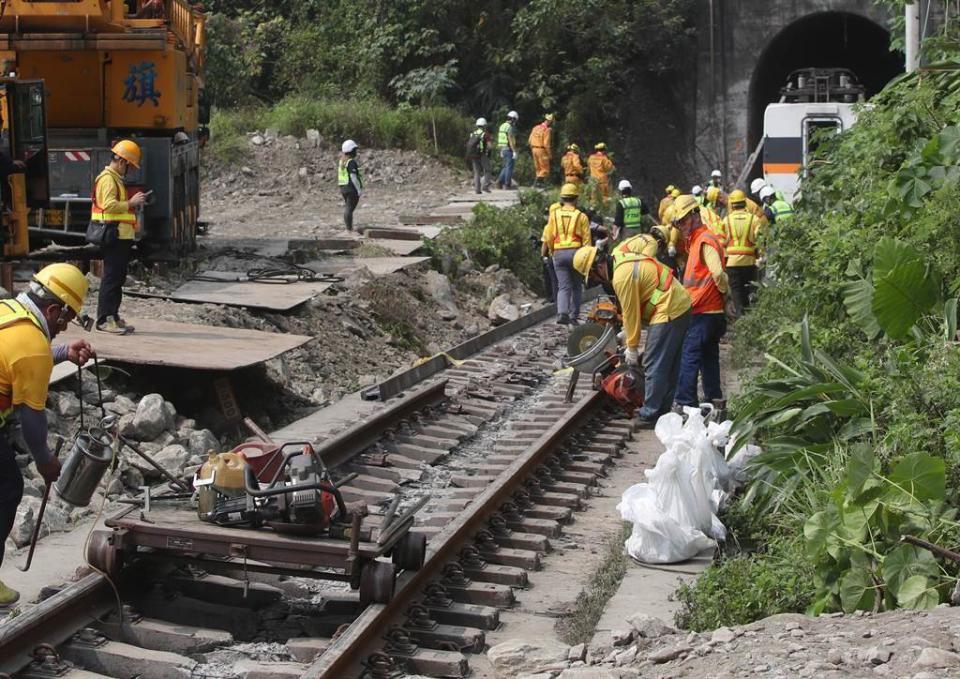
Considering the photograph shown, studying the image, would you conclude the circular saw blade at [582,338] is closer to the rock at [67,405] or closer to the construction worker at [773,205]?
the rock at [67,405]

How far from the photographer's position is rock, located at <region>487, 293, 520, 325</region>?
18.4 m

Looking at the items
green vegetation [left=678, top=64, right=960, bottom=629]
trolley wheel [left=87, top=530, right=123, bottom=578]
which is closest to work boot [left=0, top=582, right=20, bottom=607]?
trolley wheel [left=87, top=530, right=123, bottom=578]

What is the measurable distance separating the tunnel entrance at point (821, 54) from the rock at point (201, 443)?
25.6 m

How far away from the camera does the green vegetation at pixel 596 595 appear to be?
Answer: 6764mm

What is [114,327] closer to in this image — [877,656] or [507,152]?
[877,656]

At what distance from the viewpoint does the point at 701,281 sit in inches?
437

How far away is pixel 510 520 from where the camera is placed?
28.5 feet

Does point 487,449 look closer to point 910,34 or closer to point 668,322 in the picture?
point 668,322

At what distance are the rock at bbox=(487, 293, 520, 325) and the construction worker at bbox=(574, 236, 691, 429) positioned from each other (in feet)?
23.2

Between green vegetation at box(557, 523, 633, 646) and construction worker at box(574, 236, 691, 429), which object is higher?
construction worker at box(574, 236, 691, 429)

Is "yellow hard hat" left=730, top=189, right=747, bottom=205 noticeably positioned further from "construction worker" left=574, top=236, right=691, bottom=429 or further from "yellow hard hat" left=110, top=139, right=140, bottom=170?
"yellow hard hat" left=110, top=139, right=140, bottom=170

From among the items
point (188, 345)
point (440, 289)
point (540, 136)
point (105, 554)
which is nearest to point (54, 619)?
point (105, 554)

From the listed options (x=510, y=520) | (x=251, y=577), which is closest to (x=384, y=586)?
(x=251, y=577)

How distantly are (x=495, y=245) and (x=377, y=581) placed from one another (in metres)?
15.6
